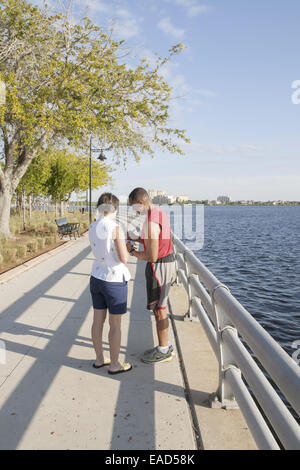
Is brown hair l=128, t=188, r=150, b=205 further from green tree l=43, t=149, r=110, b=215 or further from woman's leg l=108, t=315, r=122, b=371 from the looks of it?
green tree l=43, t=149, r=110, b=215

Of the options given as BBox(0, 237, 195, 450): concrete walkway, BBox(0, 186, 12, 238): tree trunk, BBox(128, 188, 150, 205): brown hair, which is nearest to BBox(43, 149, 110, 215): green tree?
BBox(0, 186, 12, 238): tree trunk

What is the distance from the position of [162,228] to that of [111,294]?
0.87 meters

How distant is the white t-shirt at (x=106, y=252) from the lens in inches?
140

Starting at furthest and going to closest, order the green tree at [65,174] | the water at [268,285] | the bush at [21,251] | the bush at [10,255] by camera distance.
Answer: the green tree at [65,174]
the bush at [21,251]
the bush at [10,255]
the water at [268,285]

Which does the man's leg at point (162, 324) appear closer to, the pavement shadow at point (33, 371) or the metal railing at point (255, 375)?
the metal railing at point (255, 375)

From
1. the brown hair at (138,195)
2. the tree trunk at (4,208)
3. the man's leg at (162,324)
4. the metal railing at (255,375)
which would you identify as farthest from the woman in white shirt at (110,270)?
the tree trunk at (4,208)

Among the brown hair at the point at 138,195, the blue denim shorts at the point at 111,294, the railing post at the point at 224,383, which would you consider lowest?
the railing post at the point at 224,383

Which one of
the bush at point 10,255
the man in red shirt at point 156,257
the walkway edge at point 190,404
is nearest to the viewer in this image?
the walkway edge at point 190,404

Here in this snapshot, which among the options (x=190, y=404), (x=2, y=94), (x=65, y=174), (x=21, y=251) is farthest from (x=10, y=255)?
(x=65, y=174)

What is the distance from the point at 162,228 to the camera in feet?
12.2

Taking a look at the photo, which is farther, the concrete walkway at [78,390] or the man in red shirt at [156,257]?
the man in red shirt at [156,257]
